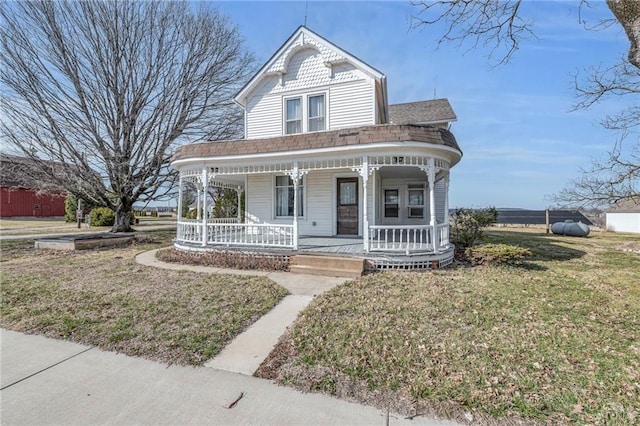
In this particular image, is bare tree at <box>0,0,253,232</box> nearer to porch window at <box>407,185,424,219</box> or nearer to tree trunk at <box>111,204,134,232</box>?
tree trunk at <box>111,204,134,232</box>

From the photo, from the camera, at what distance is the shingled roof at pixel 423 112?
53.2ft

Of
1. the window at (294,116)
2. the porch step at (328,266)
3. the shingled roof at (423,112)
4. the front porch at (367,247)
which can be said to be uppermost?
the shingled roof at (423,112)

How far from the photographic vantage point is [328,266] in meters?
8.12

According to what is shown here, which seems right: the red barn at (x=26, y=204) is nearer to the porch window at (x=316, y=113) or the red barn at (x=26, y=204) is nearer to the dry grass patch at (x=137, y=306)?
the dry grass patch at (x=137, y=306)

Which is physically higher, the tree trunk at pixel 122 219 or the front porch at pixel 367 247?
the tree trunk at pixel 122 219

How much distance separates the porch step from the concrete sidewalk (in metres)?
4.82

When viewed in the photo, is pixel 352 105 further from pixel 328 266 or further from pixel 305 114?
pixel 328 266

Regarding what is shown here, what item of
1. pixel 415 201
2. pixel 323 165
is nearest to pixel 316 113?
pixel 323 165

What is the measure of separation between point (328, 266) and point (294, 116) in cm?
698

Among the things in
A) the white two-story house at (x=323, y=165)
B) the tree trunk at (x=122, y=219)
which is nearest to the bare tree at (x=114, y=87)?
the tree trunk at (x=122, y=219)

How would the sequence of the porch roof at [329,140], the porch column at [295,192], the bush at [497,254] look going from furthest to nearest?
the porch column at [295,192]
the bush at [497,254]
the porch roof at [329,140]

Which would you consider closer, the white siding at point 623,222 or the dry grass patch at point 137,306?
the dry grass patch at point 137,306

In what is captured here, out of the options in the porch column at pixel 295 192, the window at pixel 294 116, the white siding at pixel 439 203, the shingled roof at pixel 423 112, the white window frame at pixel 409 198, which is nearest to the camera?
the porch column at pixel 295 192

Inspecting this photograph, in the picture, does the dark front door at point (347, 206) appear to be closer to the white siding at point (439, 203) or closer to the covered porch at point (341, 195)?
the covered porch at point (341, 195)
